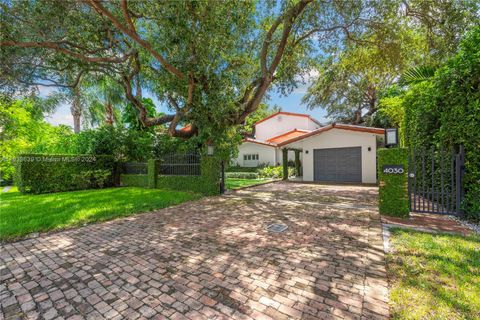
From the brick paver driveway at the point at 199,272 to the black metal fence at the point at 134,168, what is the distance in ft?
27.3

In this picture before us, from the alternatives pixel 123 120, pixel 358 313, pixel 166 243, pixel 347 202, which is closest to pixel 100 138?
pixel 123 120

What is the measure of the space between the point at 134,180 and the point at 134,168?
914mm

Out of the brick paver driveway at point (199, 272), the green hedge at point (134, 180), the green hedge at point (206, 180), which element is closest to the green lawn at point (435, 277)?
the brick paver driveway at point (199, 272)

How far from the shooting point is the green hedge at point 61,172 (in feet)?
36.9

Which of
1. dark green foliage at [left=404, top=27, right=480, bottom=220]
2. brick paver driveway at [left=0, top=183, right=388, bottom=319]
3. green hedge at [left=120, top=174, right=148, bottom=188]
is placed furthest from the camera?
green hedge at [left=120, top=174, right=148, bottom=188]

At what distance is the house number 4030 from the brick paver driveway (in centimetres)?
152

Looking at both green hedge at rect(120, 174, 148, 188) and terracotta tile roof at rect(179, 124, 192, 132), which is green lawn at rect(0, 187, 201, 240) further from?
terracotta tile roof at rect(179, 124, 192, 132)

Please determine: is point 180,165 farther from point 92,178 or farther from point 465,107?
point 465,107

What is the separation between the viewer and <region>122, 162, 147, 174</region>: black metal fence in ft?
45.5

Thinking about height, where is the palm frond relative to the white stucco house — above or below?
above

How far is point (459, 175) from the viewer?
568 centimetres

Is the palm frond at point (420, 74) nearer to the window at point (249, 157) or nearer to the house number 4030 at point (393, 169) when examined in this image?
the house number 4030 at point (393, 169)

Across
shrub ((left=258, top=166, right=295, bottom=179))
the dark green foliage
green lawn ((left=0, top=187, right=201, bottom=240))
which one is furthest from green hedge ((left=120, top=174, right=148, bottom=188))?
the dark green foliage

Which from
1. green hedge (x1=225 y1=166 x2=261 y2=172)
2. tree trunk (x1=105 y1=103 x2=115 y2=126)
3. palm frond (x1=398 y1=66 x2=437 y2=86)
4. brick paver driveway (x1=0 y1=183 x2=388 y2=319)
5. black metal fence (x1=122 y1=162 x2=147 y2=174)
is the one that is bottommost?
brick paver driveway (x1=0 y1=183 x2=388 y2=319)
